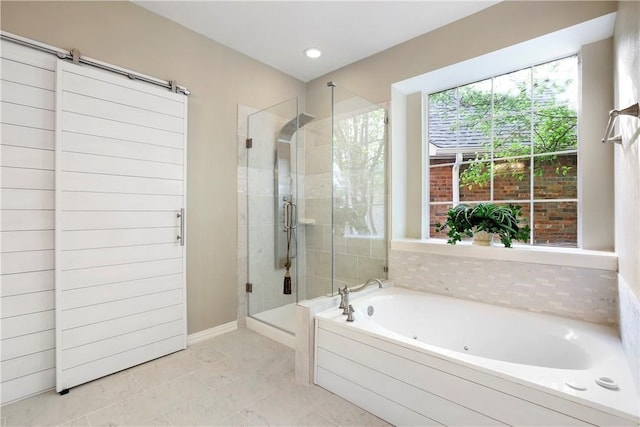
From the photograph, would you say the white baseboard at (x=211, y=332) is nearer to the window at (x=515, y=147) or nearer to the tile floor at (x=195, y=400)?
the tile floor at (x=195, y=400)

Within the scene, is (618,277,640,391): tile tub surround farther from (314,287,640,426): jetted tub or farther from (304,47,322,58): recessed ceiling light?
(304,47,322,58): recessed ceiling light

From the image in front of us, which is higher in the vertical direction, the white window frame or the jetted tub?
the white window frame

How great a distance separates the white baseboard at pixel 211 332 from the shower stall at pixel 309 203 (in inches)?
7.3

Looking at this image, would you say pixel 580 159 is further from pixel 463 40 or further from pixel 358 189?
pixel 358 189

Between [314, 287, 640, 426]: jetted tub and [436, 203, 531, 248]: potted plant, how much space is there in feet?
1.69

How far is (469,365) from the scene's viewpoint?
1373 mm

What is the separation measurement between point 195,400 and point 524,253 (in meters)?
2.31

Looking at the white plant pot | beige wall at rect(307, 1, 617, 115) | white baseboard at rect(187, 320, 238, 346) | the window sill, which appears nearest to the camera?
the window sill

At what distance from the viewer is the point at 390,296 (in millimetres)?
2443

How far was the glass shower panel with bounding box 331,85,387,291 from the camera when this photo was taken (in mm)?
2457

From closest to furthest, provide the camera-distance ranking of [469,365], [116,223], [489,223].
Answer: [469,365]
[116,223]
[489,223]

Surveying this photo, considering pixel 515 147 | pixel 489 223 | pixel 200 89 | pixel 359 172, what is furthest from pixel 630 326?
pixel 200 89

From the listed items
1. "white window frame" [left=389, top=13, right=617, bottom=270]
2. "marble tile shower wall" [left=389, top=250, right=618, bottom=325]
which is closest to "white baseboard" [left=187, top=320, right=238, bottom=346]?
"marble tile shower wall" [left=389, top=250, right=618, bottom=325]

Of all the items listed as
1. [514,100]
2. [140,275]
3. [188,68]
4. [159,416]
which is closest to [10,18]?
[188,68]
